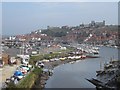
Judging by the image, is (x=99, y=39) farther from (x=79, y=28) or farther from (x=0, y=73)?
(x=0, y=73)

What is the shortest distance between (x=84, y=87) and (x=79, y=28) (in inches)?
1207

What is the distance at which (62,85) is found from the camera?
8016 millimetres

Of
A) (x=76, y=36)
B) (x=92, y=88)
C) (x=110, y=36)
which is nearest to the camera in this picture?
(x=92, y=88)

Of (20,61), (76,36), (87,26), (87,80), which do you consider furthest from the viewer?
(87,26)

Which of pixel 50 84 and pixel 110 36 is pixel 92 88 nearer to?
pixel 50 84

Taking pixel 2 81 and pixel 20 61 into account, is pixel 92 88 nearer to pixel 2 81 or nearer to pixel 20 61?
pixel 2 81

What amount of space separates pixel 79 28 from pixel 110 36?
28.9 ft

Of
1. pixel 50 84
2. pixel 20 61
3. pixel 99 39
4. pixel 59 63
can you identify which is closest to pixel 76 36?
pixel 99 39

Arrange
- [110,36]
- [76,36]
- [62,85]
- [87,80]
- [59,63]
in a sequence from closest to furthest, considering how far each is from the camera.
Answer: [62,85], [87,80], [59,63], [110,36], [76,36]

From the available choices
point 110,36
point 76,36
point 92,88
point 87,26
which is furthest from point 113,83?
point 87,26

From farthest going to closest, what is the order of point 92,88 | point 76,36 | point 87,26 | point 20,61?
point 87,26 → point 76,36 → point 20,61 → point 92,88

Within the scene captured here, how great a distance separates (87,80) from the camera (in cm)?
874

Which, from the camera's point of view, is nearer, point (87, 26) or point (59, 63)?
point (59, 63)

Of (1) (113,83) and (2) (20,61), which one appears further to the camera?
(2) (20,61)
